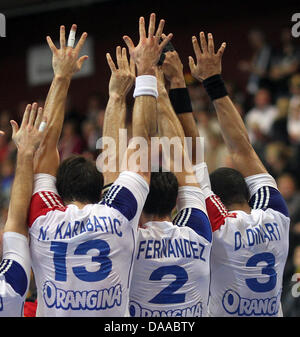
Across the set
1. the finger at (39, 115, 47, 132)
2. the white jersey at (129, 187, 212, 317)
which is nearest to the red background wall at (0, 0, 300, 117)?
the finger at (39, 115, 47, 132)

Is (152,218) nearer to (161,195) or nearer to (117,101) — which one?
(161,195)

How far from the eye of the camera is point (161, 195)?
4.48m

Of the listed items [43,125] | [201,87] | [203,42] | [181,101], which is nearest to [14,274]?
[43,125]

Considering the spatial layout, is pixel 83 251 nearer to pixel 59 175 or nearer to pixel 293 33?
pixel 59 175

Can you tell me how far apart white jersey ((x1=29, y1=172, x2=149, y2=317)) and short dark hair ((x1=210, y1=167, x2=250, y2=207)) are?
0.97 metres

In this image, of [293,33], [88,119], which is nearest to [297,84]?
[293,33]

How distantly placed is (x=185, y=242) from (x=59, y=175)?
0.94 m

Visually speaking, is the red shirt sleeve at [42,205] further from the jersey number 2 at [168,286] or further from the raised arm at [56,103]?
the jersey number 2 at [168,286]

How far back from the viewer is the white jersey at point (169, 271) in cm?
439

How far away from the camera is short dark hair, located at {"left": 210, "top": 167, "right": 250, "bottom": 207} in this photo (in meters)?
4.99

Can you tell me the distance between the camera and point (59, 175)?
452 cm
